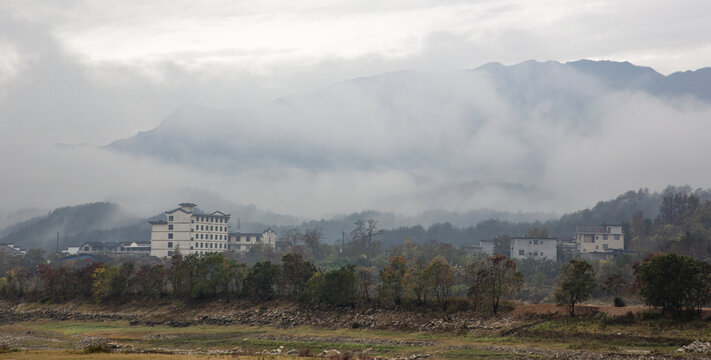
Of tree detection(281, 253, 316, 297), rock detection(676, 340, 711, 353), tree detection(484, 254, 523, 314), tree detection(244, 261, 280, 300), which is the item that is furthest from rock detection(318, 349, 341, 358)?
tree detection(244, 261, 280, 300)

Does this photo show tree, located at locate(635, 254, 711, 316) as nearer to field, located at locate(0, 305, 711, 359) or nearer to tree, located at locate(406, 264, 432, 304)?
field, located at locate(0, 305, 711, 359)

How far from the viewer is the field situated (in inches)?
2047

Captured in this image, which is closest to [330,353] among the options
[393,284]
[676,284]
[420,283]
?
→ [420,283]

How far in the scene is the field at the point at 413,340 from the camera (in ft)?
171

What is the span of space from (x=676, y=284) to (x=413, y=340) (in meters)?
22.1

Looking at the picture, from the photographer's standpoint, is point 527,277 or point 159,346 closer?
point 159,346

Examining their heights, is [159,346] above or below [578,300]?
below

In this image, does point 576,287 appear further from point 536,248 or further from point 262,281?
point 536,248

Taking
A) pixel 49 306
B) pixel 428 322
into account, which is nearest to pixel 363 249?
pixel 49 306

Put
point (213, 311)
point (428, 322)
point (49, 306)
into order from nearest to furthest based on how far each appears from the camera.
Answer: point (428, 322) < point (213, 311) < point (49, 306)

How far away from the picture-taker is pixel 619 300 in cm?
6719

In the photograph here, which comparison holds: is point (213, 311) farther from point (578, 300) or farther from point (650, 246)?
point (650, 246)

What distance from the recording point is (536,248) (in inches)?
6654

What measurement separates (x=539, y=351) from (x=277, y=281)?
143 ft
